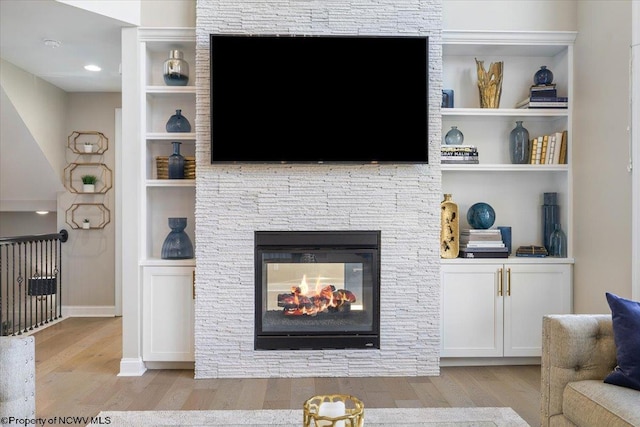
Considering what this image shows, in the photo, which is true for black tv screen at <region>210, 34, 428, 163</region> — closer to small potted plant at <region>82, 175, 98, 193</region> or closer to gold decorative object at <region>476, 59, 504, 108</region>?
gold decorative object at <region>476, 59, 504, 108</region>

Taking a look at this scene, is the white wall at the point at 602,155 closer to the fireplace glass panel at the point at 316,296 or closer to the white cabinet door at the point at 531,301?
the white cabinet door at the point at 531,301

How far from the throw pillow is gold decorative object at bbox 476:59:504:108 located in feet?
7.01

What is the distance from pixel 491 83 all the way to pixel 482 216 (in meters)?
1.02

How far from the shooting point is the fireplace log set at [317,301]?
3.73 metres

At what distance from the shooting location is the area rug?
9.18ft

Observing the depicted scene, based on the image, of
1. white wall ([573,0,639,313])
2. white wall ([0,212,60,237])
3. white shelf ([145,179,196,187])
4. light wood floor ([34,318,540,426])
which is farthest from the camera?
white wall ([0,212,60,237])

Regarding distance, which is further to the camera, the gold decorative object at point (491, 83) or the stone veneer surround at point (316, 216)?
the gold decorative object at point (491, 83)

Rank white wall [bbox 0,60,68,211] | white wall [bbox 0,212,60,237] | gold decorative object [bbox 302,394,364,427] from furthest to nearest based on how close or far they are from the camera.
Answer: white wall [bbox 0,212,60,237] < white wall [bbox 0,60,68,211] < gold decorative object [bbox 302,394,364,427]

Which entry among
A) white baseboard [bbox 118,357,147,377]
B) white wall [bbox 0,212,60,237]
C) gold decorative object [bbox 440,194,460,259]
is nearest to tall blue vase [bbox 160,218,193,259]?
white baseboard [bbox 118,357,147,377]

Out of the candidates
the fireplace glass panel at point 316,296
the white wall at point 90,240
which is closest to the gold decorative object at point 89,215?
the white wall at point 90,240

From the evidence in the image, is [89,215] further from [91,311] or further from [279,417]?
[279,417]

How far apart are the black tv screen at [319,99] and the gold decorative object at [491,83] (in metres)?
0.64

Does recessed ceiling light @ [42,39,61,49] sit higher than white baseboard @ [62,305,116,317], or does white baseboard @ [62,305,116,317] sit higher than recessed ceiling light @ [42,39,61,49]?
recessed ceiling light @ [42,39,61,49]

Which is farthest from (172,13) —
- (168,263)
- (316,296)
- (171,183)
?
(316,296)
